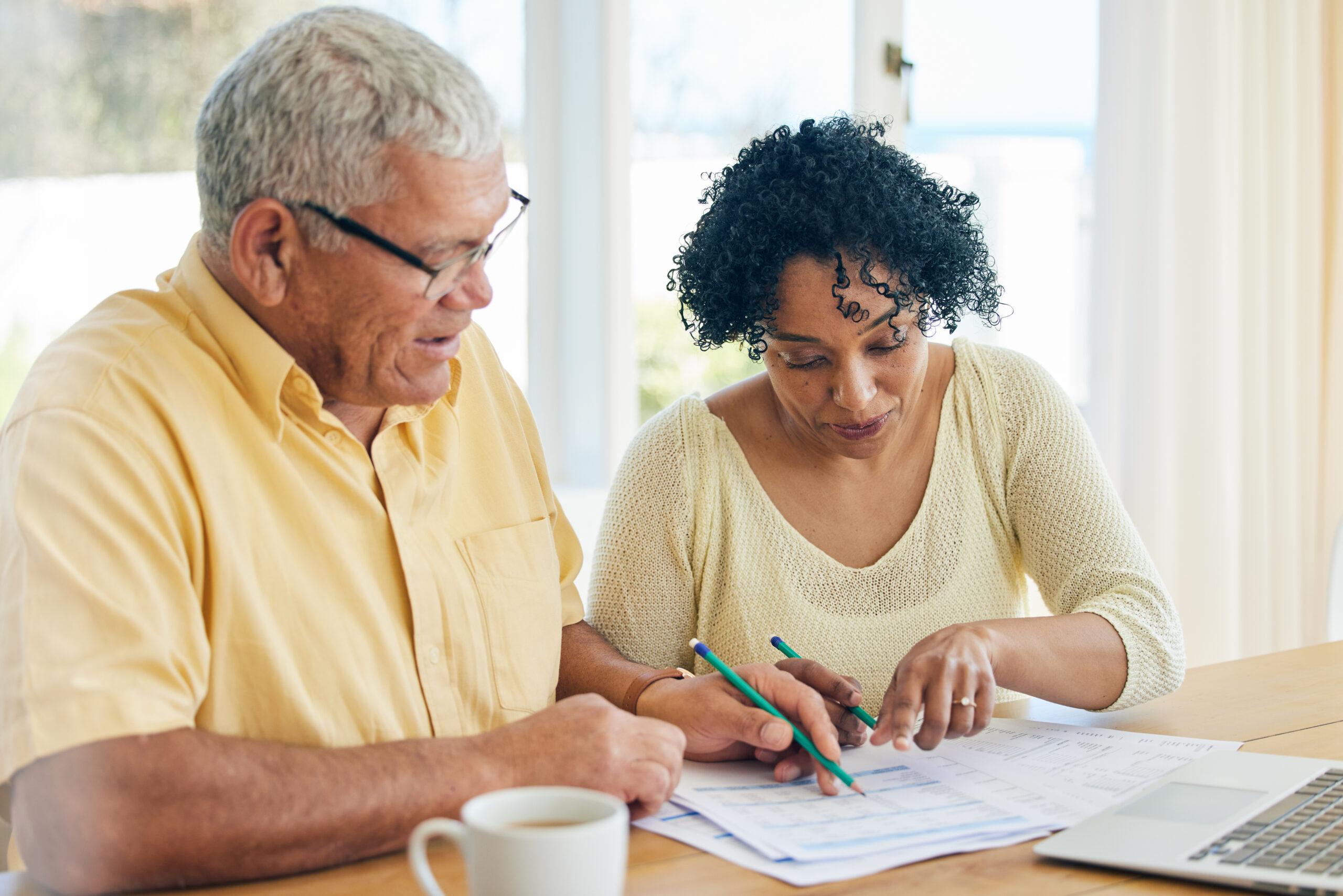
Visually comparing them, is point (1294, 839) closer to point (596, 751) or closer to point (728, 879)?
point (728, 879)

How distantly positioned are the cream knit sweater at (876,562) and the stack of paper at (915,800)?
343 millimetres

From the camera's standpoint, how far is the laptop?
906mm

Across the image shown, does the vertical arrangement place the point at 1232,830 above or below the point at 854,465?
below

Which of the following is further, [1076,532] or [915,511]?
[915,511]

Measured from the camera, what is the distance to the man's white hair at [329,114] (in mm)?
1077

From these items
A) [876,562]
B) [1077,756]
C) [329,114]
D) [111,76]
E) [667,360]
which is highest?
[111,76]

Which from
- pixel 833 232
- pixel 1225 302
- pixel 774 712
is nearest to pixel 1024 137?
pixel 1225 302

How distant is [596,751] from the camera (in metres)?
1.05

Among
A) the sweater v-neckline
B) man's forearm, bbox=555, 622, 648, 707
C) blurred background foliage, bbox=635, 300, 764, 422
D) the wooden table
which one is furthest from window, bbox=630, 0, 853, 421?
the wooden table

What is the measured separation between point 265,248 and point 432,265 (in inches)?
5.9

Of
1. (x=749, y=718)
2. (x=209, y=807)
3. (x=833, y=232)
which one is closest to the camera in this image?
(x=209, y=807)

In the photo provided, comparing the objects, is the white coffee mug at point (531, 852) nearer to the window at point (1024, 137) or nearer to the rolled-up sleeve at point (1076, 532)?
the rolled-up sleeve at point (1076, 532)

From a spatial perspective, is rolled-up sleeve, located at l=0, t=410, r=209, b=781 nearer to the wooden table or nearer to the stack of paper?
the wooden table

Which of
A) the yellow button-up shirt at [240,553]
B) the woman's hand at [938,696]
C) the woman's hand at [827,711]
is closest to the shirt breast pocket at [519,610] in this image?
the yellow button-up shirt at [240,553]
